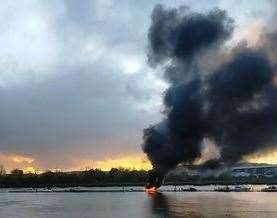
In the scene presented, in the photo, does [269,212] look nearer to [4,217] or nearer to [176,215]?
[176,215]

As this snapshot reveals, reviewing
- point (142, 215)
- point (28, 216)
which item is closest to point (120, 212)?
point (142, 215)

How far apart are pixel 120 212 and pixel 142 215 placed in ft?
49.1

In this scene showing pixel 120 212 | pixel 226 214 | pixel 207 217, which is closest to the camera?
pixel 207 217

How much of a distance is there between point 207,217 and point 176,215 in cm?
795

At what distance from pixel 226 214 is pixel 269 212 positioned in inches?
534

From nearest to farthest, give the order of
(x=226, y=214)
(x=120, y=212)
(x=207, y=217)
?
(x=207, y=217)
(x=226, y=214)
(x=120, y=212)

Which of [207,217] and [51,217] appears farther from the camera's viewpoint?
[51,217]

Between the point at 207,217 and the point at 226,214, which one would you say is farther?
the point at 226,214

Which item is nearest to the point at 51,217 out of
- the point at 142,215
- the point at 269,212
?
the point at 142,215

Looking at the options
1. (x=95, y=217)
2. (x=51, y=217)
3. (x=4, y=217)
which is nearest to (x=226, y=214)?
(x=95, y=217)

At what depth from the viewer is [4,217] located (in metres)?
123

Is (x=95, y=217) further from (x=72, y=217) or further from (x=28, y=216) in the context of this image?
(x=28, y=216)

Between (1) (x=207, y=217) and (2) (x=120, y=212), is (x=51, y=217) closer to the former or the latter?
(2) (x=120, y=212)

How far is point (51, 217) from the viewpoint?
12188 centimetres
